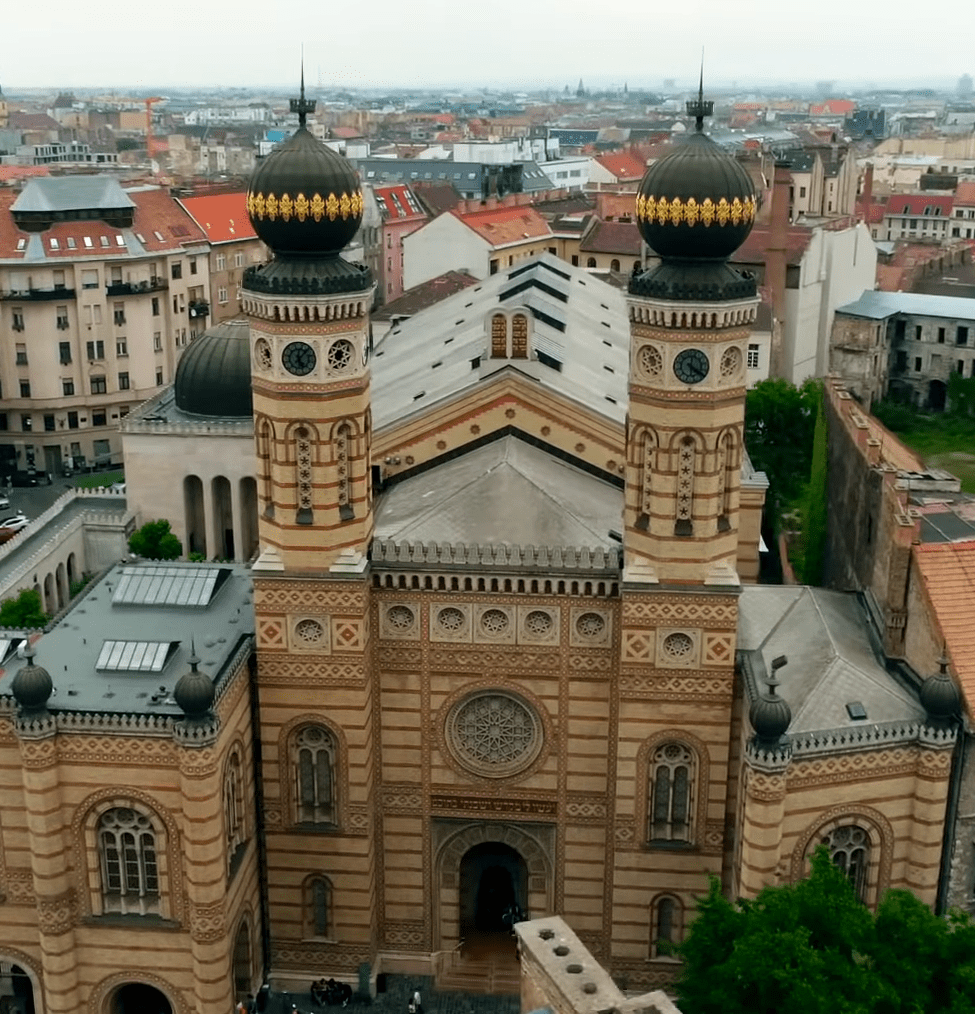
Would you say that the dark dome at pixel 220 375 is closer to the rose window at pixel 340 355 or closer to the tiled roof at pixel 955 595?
the rose window at pixel 340 355

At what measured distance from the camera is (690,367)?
3712cm

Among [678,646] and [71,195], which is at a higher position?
[71,195]

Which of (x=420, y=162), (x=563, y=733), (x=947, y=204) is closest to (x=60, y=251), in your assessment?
(x=563, y=733)

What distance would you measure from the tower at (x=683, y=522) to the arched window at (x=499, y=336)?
11248mm

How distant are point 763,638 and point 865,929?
12211 millimetres

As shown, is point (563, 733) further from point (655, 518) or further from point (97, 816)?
point (97, 816)

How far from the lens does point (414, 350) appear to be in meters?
63.2

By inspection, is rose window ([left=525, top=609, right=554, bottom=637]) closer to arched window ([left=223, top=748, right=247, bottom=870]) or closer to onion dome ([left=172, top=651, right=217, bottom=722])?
arched window ([left=223, top=748, right=247, bottom=870])

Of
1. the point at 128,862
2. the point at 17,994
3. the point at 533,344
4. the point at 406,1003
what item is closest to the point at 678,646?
the point at 406,1003

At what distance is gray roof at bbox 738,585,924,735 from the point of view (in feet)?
121

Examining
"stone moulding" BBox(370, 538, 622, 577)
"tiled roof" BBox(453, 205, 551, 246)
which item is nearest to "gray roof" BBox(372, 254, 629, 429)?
"stone moulding" BBox(370, 538, 622, 577)

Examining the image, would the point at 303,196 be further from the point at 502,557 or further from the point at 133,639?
the point at 133,639

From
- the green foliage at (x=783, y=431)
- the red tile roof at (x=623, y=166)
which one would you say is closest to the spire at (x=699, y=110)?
the green foliage at (x=783, y=431)

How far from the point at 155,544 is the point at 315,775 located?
26239 mm
